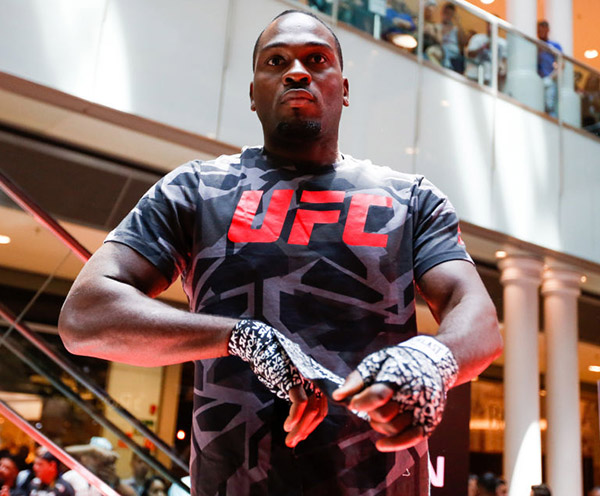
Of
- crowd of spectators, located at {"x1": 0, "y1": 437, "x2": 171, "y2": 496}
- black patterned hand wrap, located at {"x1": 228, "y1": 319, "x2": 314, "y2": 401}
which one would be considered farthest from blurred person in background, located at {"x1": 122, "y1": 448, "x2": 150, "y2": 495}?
black patterned hand wrap, located at {"x1": 228, "y1": 319, "x2": 314, "y2": 401}

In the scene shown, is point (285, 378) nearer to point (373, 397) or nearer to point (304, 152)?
point (373, 397)

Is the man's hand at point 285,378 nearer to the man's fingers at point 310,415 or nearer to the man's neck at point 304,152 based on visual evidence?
the man's fingers at point 310,415

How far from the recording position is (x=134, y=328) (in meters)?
0.96

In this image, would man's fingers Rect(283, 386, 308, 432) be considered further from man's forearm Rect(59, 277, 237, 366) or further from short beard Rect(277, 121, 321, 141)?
short beard Rect(277, 121, 321, 141)

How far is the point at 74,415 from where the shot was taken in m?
3.68

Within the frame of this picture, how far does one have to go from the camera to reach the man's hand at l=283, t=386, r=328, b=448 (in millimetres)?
869

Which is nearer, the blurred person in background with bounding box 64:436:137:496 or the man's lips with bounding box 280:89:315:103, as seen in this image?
the man's lips with bounding box 280:89:315:103

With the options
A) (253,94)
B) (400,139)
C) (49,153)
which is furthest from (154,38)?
(253,94)

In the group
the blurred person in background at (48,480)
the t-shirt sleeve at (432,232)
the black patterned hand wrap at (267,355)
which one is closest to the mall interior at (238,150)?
the blurred person in background at (48,480)

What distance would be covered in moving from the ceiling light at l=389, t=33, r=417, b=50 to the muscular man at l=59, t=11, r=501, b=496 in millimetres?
7206

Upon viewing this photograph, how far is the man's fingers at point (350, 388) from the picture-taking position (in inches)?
30.2

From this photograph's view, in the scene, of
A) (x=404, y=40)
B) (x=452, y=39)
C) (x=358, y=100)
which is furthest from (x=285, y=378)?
(x=452, y=39)

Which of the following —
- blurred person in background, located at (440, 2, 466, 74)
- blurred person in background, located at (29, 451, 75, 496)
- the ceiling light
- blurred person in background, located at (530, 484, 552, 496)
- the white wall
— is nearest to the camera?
blurred person in background, located at (29, 451, 75, 496)

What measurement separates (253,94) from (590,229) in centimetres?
944
